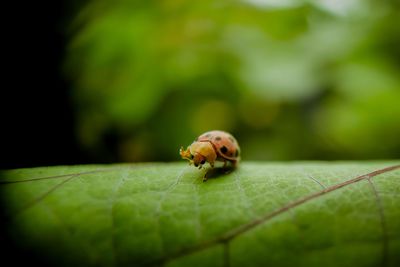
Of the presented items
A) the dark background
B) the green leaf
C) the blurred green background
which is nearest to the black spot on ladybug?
the green leaf

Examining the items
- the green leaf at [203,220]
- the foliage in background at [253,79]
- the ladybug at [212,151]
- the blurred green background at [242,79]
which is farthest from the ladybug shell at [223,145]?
the foliage in background at [253,79]

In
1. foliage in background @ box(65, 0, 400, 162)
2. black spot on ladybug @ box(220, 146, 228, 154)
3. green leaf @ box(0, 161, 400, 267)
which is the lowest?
green leaf @ box(0, 161, 400, 267)

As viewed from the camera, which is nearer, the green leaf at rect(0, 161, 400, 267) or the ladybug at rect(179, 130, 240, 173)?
the green leaf at rect(0, 161, 400, 267)

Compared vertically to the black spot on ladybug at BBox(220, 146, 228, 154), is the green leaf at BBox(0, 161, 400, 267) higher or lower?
lower

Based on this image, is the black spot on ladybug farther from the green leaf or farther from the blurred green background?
the blurred green background

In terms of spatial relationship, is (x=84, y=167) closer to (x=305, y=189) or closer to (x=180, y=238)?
(x=180, y=238)

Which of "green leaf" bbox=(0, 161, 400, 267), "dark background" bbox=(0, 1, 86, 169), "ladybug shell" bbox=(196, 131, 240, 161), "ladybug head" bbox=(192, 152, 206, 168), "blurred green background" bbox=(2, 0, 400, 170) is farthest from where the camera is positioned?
"blurred green background" bbox=(2, 0, 400, 170)

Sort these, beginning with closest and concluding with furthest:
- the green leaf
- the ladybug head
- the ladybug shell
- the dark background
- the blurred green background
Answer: the green leaf
the ladybug head
the ladybug shell
the dark background
the blurred green background

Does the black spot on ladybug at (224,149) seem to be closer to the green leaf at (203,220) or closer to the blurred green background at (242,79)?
the green leaf at (203,220)
